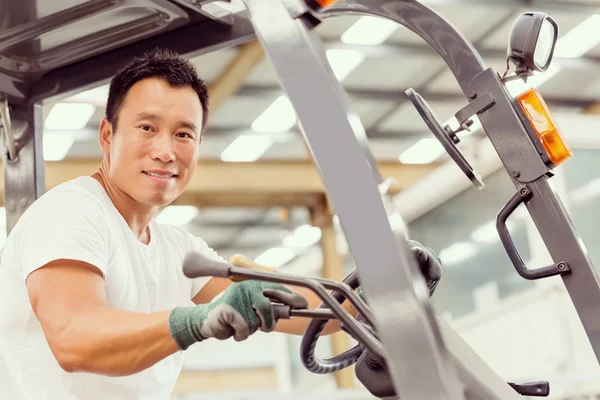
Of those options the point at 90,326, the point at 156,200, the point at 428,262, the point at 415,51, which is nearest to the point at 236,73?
the point at 415,51

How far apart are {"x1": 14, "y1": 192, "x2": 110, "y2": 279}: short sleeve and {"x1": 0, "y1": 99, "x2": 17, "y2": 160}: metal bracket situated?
0.60 metres

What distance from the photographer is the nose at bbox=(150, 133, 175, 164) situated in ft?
7.27

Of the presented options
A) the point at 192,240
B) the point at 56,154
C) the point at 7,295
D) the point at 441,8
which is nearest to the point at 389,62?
the point at 441,8

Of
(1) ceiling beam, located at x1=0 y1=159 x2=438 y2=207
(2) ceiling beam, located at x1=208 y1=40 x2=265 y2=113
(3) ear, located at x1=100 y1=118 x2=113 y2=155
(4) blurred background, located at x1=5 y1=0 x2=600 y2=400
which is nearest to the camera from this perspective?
(3) ear, located at x1=100 y1=118 x2=113 y2=155

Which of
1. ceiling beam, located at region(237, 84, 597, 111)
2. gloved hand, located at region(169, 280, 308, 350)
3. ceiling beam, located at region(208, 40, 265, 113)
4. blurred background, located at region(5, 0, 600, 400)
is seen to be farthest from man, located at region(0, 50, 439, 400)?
ceiling beam, located at region(237, 84, 597, 111)

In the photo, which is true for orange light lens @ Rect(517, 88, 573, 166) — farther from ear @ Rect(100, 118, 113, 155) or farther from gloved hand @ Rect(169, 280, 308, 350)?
ear @ Rect(100, 118, 113, 155)

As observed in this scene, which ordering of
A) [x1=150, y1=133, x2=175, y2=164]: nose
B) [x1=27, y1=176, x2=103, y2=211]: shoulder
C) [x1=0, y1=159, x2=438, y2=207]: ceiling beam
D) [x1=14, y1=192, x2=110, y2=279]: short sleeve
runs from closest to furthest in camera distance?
1. [x1=14, y1=192, x2=110, y2=279]: short sleeve
2. [x1=27, y1=176, x2=103, y2=211]: shoulder
3. [x1=150, y1=133, x2=175, y2=164]: nose
4. [x1=0, y1=159, x2=438, y2=207]: ceiling beam

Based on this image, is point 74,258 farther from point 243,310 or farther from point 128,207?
point 243,310

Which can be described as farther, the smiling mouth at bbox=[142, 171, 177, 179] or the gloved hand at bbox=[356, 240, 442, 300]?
the smiling mouth at bbox=[142, 171, 177, 179]

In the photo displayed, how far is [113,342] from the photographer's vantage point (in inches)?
68.1

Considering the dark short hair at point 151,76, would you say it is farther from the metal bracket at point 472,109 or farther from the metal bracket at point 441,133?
the metal bracket at point 472,109

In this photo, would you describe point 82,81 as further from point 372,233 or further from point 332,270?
point 332,270

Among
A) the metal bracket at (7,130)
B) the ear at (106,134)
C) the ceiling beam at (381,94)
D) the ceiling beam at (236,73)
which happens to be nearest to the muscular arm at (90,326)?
the ear at (106,134)

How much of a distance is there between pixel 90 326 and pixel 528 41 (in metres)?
1.29
